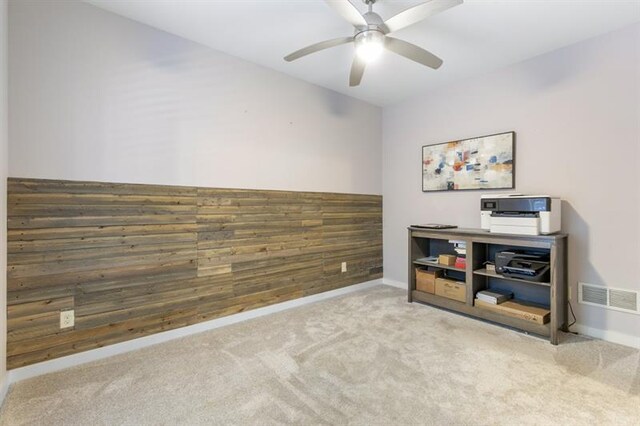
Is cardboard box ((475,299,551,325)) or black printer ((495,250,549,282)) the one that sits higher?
black printer ((495,250,549,282))

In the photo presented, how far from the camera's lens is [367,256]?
425 cm

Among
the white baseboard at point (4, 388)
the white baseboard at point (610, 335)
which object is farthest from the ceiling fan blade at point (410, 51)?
the white baseboard at point (4, 388)

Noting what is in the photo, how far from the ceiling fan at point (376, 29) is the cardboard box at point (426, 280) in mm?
2173

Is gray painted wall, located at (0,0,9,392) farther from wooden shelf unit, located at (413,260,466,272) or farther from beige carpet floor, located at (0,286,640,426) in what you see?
wooden shelf unit, located at (413,260,466,272)

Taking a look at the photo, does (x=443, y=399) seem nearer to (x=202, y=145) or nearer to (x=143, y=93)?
(x=202, y=145)

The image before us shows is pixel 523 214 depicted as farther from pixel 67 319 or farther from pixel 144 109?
pixel 67 319

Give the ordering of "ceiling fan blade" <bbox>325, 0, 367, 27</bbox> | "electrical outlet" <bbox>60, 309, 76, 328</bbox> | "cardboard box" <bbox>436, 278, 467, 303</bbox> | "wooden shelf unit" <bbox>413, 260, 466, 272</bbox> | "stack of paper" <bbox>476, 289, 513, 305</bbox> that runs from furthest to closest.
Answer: "wooden shelf unit" <bbox>413, 260, 466, 272</bbox> < "cardboard box" <bbox>436, 278, 467, 303</bbox> < "stack of paper" <bbox>476, 289, 513, 305</bbox> < "electrical outlet" <bbox>60, 309, 76, 328</bbox> < "ceiling fan blade" <bbox>325, 0, 367, 27</bbox>

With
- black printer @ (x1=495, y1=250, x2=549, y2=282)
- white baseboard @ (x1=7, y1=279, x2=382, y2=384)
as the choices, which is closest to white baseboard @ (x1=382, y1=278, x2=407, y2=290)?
white baseboard @ (x1=7, y1=279, x2=382, y2=384)

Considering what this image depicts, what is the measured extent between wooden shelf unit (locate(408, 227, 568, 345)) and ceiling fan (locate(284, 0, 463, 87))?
1670 millimetres

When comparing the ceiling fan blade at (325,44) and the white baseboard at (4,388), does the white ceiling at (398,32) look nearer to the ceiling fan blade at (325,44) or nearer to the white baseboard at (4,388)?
the ceiling fan blade at (325,44)

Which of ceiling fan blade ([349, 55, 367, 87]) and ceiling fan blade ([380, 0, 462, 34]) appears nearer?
ceiling fan blade ([380, 0, 462, 34])

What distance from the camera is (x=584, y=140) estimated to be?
2.70 meters

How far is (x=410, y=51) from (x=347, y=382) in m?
2.36

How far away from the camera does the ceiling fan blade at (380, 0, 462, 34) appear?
1740mm
